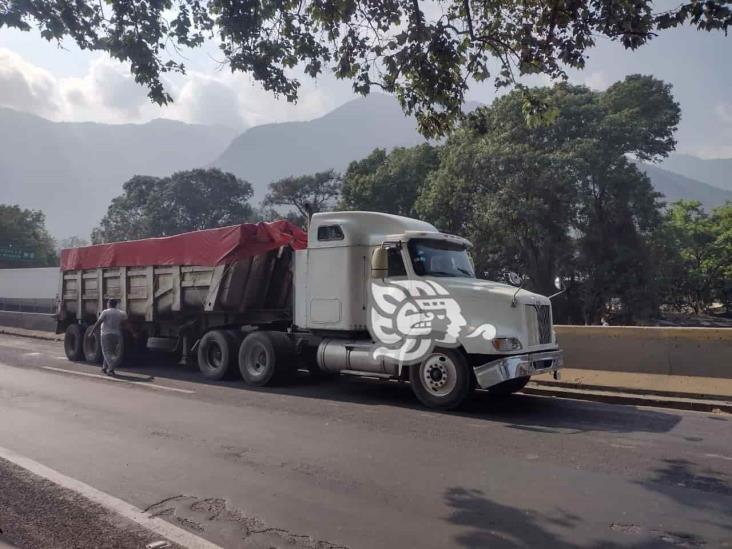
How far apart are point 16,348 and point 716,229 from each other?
139 feet

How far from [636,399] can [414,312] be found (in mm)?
3807

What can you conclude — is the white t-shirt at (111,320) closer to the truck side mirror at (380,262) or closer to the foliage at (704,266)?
the truck side mirror at (380,262)

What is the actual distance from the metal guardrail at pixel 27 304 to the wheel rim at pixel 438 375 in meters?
37.2

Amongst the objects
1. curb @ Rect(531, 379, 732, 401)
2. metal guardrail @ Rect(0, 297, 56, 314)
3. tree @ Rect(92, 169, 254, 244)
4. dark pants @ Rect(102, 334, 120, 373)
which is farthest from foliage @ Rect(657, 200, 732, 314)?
tree @ Rect(92, 169, 254, 244)

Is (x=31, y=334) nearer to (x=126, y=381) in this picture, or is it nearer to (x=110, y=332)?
(x=110, y=332)

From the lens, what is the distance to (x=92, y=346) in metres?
15.0

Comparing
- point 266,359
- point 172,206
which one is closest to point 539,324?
point 266,359

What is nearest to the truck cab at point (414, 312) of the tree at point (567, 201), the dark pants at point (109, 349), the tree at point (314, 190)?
the dark pants at point (109, 349)

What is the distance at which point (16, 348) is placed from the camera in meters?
19.1

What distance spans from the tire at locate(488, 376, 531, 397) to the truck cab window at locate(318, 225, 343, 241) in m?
3.50

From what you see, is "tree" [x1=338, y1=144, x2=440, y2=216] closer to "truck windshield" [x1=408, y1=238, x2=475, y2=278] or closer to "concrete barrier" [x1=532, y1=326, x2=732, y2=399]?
"concrete barrier" [x1=532, y1=326, x2=732, y2=399]

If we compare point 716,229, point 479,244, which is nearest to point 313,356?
point 479,244

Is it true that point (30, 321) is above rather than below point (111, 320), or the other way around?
below

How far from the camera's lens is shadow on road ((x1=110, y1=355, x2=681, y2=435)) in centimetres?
755
